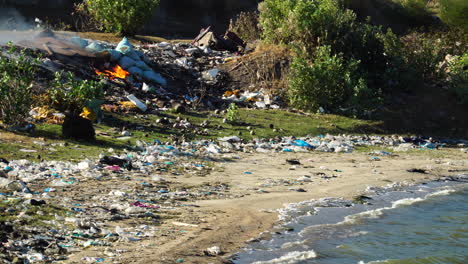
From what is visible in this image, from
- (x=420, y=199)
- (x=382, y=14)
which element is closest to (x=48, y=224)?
(x=420, y=199)

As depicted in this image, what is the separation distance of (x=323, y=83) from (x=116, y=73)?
4.78m

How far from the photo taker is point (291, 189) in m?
7.84

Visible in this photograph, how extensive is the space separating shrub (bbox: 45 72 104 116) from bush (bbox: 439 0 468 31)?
639 inches

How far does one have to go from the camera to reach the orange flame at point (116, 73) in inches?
533

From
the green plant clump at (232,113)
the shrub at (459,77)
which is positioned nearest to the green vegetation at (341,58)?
the shrub at (459,77)

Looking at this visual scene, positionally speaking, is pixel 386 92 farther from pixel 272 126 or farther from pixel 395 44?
pixel 272 126

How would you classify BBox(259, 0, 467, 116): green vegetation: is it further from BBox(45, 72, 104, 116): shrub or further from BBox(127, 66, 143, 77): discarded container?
BBox(45, 72, 104, 116): shrub

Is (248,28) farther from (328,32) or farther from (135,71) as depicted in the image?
(135,71)

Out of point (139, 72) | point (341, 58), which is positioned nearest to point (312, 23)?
point (341, 58)

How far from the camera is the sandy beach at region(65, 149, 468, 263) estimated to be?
16.2ft

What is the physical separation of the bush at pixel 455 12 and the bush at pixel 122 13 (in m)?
11.6

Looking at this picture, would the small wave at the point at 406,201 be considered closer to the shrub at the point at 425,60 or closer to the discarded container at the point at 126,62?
the discarded container at the point at 126,62

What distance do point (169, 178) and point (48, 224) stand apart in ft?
8.79

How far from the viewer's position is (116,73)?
45.4 ft
